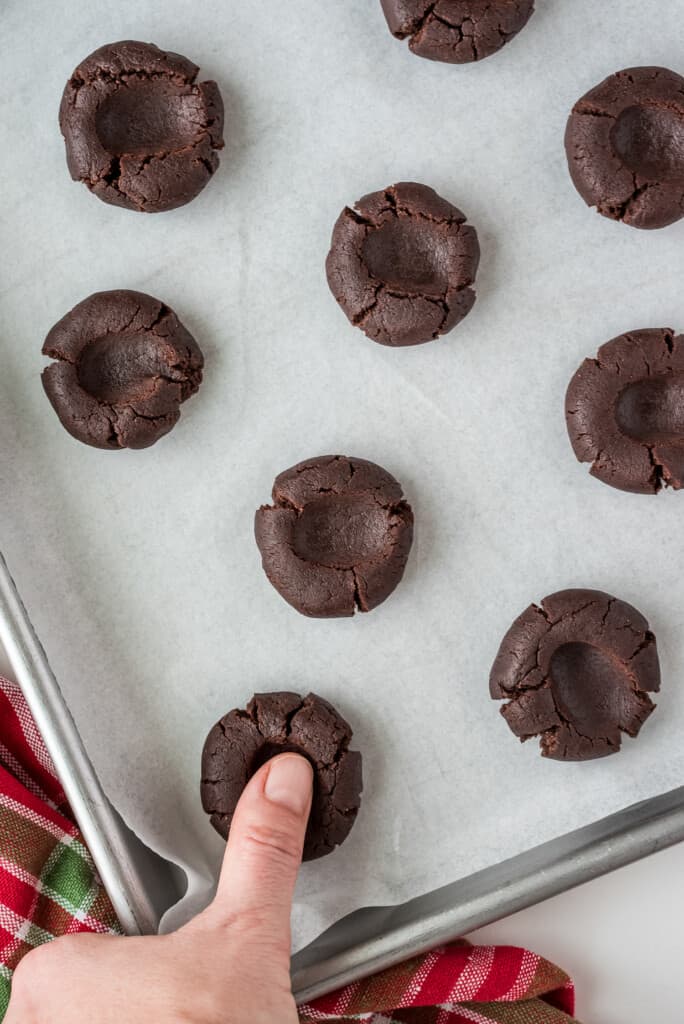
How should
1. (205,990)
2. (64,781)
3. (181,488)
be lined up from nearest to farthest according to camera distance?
(205,990) < (64,781) < (181,488)

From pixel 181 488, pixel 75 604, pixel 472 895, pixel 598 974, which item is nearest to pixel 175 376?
pixel 181 488

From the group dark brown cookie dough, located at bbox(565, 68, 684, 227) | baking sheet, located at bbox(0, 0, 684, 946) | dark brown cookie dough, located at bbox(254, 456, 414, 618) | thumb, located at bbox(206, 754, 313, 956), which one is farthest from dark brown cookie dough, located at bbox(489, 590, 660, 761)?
dark brown cookie dough, located at bbox(565, 68, 684, 227)

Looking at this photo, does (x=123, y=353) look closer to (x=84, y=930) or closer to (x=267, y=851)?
(x=267, y=851)

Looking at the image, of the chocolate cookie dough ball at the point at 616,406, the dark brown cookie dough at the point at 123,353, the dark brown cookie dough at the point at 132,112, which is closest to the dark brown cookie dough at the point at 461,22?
the dark brown cookie dough at the point at 132,112

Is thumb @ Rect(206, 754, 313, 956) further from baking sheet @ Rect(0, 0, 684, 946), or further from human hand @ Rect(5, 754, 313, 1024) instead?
baking sheet @ Rect(0, 0, 684, 946)

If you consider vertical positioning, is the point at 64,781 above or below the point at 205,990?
above

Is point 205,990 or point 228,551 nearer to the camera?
point 205,990

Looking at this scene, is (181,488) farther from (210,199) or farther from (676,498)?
(676,498)
